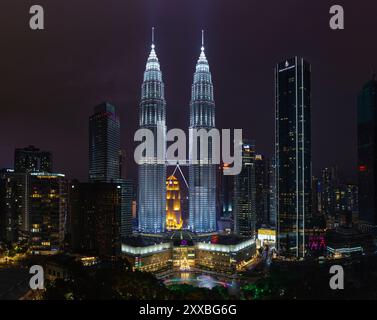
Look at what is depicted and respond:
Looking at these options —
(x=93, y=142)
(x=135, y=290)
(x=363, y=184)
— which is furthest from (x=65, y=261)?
(x=363, y=184)

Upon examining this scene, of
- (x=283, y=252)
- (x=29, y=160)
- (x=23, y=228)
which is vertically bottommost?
(x=283, y=252)

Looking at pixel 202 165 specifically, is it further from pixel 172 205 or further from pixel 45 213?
pixel 45 213

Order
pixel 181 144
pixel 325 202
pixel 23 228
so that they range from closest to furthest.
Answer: pixel 23 228 → pixel 181 144 → pixel 325 202

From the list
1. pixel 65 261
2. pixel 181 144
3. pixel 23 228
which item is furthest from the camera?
pixel 181 144

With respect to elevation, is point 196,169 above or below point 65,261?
above

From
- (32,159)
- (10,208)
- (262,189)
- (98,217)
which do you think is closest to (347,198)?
(262,189)

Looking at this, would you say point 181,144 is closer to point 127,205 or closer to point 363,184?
point 127,205
